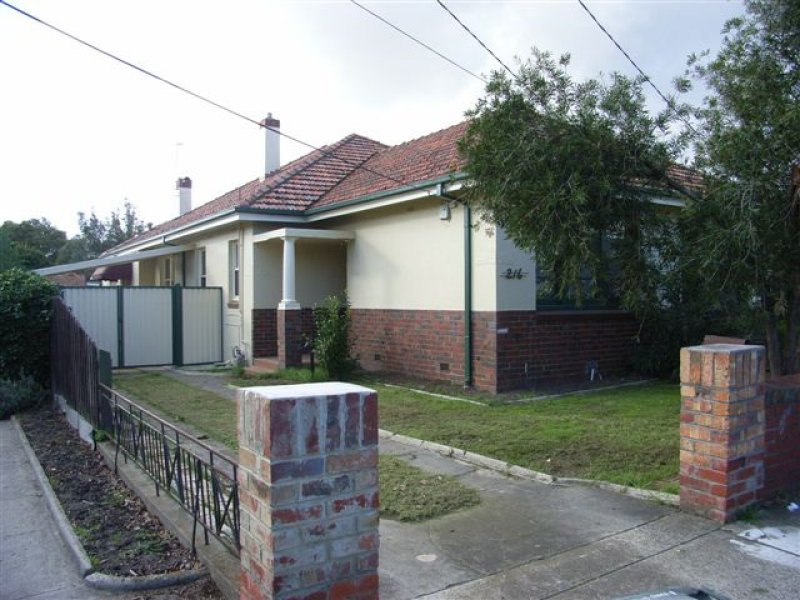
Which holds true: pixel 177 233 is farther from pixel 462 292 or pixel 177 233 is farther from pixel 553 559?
pixel 553 559

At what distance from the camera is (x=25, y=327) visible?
10578mm

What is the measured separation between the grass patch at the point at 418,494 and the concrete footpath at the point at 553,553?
129mm

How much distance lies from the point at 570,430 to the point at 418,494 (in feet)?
8.93

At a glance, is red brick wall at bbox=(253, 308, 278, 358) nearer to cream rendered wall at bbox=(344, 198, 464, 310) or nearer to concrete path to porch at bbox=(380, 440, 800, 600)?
cream rendered wall at bbox=(344, 198, 464, 310)

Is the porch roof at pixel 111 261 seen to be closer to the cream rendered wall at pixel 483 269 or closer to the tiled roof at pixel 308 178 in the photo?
the tiled roof at pixel 308 178

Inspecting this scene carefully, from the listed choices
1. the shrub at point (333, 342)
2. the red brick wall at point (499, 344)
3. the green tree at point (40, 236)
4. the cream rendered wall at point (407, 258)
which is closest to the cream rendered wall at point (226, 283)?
the cream rendered wall at point (407, 258)

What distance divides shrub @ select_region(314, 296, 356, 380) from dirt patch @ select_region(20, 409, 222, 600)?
454 cm

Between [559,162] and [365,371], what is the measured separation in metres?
7.66

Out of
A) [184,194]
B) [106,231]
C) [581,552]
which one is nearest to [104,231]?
[106,231]

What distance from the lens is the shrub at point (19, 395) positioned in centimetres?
1011

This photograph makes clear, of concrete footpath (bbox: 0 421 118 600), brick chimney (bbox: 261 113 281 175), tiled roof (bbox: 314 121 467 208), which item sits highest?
brick chimney (bbox: 261 113 281 175)

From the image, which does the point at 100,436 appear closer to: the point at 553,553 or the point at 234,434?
the point at 234,434

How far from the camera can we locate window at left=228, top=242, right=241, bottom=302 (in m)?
15.7

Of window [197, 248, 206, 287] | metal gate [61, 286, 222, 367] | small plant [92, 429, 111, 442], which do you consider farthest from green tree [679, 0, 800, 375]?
window [197, 248, 206, 287]
